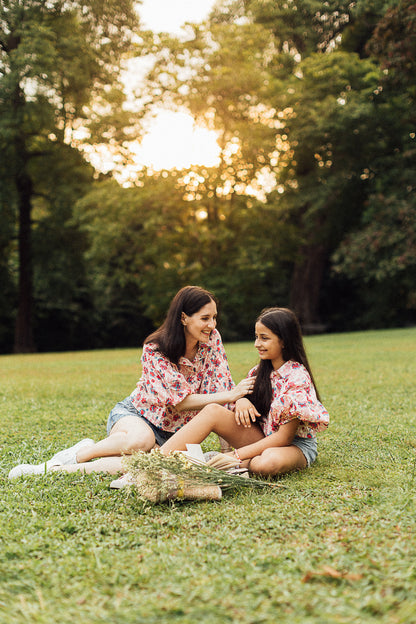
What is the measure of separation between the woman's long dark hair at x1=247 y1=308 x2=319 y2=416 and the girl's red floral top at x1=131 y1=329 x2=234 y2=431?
453mm

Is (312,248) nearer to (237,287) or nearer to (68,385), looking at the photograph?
(237,287)

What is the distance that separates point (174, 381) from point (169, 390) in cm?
7

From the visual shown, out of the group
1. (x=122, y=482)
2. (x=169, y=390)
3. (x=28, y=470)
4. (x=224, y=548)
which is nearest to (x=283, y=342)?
(x=169, y=390)

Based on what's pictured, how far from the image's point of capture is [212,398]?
14.0 feet

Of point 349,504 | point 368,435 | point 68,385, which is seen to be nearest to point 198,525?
point 349,504

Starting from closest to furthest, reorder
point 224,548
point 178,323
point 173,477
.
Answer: point 224,548
point 173,477
point 178,323

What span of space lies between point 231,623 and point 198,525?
1.03 metres

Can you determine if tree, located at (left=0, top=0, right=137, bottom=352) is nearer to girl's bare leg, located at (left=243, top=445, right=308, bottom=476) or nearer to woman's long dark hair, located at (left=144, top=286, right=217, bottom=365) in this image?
woman's long dark hair, located at (left=144, top=286, right=217, bottom=365)

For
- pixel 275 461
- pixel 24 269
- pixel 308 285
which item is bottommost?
pixel 275 461

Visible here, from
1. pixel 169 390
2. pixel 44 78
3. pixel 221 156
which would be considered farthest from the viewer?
pixel 221 156

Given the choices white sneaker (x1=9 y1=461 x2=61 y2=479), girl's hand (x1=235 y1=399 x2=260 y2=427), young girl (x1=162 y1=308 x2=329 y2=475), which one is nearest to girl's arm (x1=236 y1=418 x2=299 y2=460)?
young girl (x1=162 y1=308 x2=329 y2=475)

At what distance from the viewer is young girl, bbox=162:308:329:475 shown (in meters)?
3.88

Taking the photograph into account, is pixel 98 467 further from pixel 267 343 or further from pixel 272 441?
pixel 267 343

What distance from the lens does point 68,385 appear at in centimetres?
980
